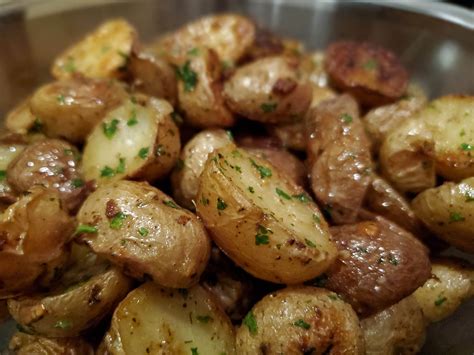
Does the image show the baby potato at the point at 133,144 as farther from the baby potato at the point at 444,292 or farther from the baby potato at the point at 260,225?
the baby potato at the point at 444,292

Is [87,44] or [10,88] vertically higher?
[87,44]

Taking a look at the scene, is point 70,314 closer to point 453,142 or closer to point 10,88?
point 453,142

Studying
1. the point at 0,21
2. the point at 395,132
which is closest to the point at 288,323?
the point at 395,132

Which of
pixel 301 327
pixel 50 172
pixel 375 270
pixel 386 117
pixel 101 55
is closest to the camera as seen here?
pixel 301 327

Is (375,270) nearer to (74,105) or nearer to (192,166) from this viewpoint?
(192,166)

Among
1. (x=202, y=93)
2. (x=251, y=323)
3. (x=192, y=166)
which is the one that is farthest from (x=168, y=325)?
(x=202, y=93)

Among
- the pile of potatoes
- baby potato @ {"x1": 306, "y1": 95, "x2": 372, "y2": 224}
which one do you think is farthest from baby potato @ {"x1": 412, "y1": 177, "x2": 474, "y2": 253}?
baby potato @ {"x1": 306, "y1": 95, "x2": 372, "y2": 224}
